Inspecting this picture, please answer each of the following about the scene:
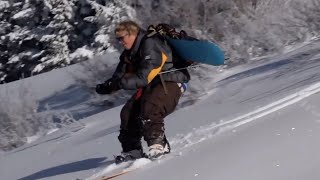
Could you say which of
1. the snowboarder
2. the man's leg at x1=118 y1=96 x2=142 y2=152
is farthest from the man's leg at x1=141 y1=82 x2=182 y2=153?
the man's leg at x1=118 y1=96 x2=142 y2=152

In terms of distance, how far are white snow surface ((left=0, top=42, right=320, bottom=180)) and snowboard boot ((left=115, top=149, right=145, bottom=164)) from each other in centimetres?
10

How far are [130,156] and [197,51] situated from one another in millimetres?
1088

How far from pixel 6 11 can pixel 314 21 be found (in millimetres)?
21314

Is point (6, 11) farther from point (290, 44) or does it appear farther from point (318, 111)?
point (318, 111)

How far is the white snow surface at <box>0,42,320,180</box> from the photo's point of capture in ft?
15.8

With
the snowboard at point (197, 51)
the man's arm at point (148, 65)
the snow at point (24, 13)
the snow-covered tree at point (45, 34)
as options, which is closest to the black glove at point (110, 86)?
the man's arm at point (148, 65)

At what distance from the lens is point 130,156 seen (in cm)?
594

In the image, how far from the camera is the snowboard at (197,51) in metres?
5.64

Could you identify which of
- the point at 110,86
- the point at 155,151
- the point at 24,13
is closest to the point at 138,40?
the point at 110,86

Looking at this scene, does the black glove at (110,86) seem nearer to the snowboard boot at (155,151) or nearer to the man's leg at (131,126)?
the man's leg at (131,126)

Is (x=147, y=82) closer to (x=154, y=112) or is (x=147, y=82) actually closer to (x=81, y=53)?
(x=154, y=112)

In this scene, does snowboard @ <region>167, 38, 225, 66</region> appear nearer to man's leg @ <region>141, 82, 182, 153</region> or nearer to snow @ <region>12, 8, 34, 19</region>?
man's leg @ <region>141, 82, 182, 153</region>

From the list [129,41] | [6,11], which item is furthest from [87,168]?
[6,11]

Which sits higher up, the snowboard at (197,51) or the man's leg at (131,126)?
the snowboard at (197,51)
